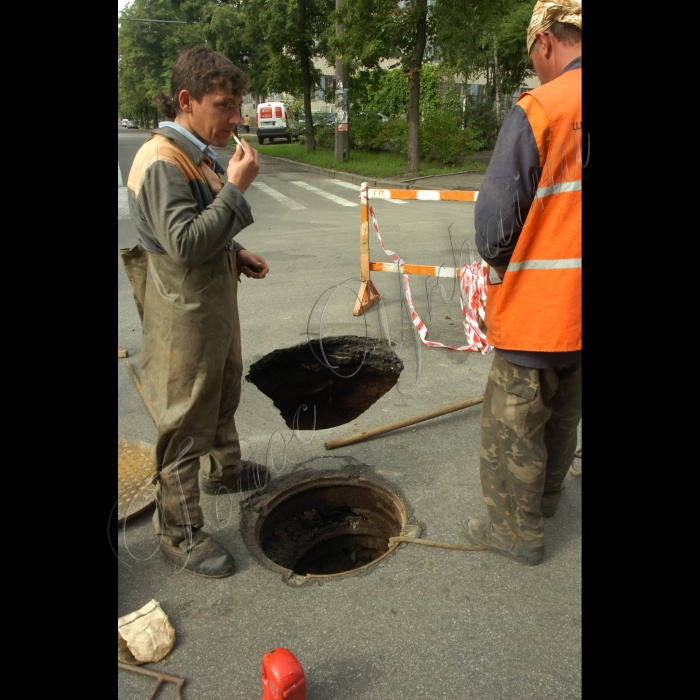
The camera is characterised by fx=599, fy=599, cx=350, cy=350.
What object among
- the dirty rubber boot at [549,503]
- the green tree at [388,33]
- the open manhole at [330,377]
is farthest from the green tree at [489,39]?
the dirty rubber boot at [549,503]

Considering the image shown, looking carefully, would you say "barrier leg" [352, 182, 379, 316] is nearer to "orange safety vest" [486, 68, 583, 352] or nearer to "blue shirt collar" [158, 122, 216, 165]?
"blue shirt collar" [158, 122, 216, 165]

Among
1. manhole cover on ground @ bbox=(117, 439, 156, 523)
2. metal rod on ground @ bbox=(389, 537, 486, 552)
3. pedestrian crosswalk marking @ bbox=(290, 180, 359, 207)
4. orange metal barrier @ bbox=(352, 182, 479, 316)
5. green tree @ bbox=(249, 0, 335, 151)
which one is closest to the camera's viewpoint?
metal rod on ground @ bbox=(389, 537, 486, 552)

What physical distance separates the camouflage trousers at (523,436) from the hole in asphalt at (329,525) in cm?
68

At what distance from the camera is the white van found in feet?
121

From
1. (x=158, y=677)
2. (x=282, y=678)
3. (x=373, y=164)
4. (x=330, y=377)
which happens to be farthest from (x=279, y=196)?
(x=282, y=678)

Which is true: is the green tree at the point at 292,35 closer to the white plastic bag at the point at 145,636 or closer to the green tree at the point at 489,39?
the green tree at the point at 489,39

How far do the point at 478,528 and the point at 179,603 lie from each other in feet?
4.81

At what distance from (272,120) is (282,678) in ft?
126

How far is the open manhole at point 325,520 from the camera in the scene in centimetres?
340

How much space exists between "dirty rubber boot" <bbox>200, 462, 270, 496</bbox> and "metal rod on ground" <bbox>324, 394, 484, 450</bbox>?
19.8 inches

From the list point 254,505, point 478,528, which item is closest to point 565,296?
point 478,528

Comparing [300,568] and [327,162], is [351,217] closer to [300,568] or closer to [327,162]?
[300,568]

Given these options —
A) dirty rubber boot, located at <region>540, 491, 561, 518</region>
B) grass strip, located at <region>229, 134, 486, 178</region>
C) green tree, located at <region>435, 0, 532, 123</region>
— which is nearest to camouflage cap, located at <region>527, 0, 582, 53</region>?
dirty rubber boot, located at <region>540, 491, 561, 518</region>

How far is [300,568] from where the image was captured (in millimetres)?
3689
